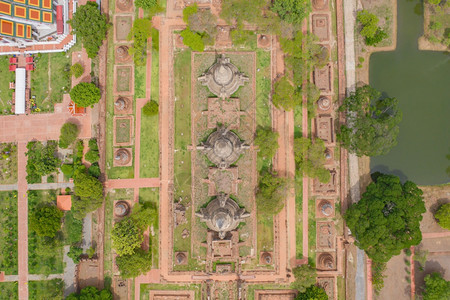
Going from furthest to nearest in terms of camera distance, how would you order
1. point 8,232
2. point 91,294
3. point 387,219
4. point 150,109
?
1. point 8,232
2. point 150,109
3. point 91,294
4. point 387,219

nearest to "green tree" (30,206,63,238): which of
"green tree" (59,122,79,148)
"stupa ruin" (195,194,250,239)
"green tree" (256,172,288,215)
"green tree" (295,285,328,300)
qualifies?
"green tree" (59,122,79,148)

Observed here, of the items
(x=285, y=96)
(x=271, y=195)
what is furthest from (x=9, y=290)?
Answer: (x=285, y=96)

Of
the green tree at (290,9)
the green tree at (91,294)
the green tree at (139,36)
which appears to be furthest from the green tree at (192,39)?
the green tree at (91,294)

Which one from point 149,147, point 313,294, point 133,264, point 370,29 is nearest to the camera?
point 133,264

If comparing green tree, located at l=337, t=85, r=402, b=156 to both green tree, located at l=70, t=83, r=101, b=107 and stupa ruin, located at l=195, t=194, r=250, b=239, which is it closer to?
stupa ruin, located at l=195, t=194, r=250, b=239

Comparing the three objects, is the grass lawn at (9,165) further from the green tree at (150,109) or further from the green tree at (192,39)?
the green tree at (192,39)

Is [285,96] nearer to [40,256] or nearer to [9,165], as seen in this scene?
[9,165]
